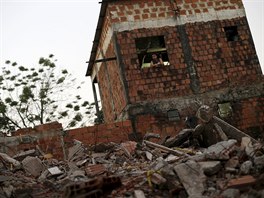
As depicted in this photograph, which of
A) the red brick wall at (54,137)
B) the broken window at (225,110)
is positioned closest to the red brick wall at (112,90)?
the red brick wall at (54,137)

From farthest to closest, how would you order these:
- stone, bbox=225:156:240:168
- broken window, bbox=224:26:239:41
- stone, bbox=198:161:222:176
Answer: broken window, bbox=224:26:239:41
stone, bbox=225:156:240:168
stone, bbox=198:161:222:176

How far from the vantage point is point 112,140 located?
1134 centimetres

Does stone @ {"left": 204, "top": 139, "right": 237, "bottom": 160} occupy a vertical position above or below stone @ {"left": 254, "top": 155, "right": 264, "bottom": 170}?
above

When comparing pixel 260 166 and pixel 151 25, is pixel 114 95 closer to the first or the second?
pixel 151 25

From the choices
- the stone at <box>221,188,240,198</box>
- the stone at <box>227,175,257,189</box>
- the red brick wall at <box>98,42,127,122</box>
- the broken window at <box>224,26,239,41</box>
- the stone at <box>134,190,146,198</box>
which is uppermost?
the broken window at <box>224,26,239,41</box>

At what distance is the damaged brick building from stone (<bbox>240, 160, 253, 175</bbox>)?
19.6ft

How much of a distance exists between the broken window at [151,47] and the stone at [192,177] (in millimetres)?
7408

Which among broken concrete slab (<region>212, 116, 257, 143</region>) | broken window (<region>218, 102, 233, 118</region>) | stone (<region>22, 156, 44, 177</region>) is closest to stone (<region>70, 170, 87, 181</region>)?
stone (<region>22, 156, 44, 177</region>)

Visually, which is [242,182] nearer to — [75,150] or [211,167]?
[211,167]

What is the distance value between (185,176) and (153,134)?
5266mm

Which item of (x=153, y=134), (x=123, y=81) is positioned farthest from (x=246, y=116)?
(x=123, y=81)

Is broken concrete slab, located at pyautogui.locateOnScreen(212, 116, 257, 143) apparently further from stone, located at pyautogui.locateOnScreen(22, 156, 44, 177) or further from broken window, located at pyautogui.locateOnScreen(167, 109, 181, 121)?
stone, located at pyautogui.locateOnScreen(22, 156, 44, 177)

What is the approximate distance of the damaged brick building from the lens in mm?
12195

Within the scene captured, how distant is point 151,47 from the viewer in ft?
44.9
